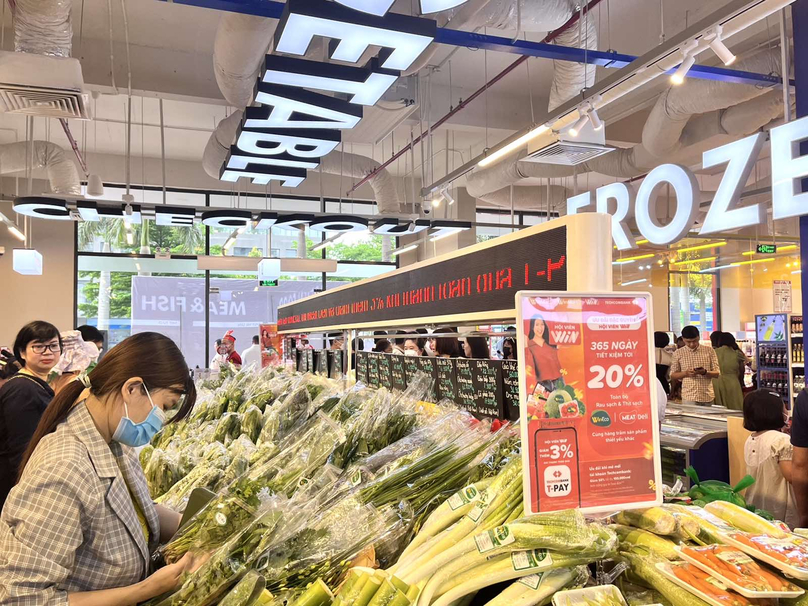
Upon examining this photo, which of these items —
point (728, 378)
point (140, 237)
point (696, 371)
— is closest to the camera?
point (696, 371)

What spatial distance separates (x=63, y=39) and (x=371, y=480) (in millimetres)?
4913

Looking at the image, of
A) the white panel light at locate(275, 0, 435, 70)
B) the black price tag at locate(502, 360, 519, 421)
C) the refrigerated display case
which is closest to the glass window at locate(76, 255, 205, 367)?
the white panel light at locate(275, 0, 435, 70)

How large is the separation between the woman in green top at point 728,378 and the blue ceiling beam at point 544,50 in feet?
15.3

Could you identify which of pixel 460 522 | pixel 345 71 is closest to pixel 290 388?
pixel 460 522

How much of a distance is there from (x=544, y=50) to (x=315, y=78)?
2.00 m

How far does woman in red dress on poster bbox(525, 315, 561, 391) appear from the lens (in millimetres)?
1503

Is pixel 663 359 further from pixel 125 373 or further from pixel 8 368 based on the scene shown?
pixel 125 373

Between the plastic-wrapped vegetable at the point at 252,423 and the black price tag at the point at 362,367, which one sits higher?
the black price tag at the point at 362,367

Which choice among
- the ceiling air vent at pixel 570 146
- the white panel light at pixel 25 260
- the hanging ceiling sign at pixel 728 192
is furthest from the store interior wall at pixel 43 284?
the ceiling air vent at pixel 570 146

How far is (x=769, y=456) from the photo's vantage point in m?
4.40

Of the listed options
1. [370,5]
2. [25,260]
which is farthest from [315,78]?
[25,260]

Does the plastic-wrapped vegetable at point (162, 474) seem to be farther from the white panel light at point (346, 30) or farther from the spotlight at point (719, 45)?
the spotlight at point (719, 45)

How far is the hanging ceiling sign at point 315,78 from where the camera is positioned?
14.2 feet

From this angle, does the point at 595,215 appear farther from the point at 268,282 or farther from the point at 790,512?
the point at 268,282
